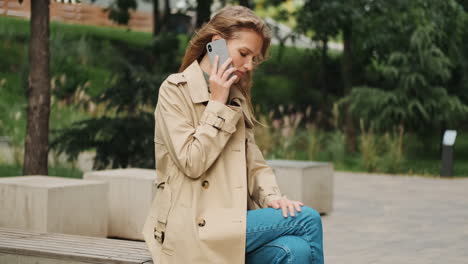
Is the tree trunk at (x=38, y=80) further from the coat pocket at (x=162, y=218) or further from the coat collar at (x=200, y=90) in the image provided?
the coat pocket at (x=162, y=218)

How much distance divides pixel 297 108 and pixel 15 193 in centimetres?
1461

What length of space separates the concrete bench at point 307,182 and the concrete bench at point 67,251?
3764mm

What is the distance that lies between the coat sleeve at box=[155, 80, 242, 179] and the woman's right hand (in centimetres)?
4

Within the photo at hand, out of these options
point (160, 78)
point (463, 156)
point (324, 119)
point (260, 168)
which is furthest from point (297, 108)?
point (260, 168)

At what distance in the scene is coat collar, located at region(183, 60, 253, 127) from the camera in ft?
12.5

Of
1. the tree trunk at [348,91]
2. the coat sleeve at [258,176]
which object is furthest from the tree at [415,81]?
the coat sleeve at [258,176]

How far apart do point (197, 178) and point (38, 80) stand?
181 inches

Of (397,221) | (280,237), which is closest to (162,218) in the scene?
(280,237)

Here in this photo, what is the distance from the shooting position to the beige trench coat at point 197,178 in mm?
3582

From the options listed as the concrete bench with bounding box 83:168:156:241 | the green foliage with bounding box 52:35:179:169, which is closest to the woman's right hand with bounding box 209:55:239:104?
the concrete bench with bounding box 83:168:156:241

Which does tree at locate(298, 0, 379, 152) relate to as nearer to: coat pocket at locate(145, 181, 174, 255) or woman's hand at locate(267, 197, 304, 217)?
woman's hand at locate(267, 197, 304, 217)

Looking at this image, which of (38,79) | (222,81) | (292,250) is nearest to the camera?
(292,250)

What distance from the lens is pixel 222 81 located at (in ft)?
12.3

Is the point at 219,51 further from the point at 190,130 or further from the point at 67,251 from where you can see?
the point at 67,251
